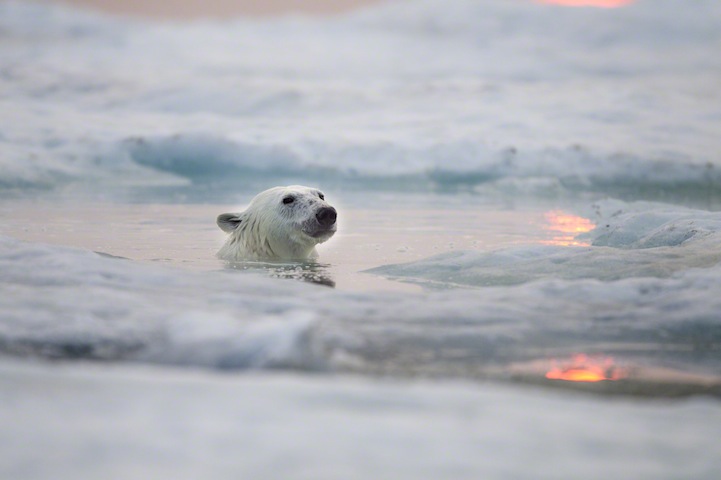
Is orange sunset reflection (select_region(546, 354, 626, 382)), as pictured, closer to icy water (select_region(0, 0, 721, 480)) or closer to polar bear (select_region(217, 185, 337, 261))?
icy water (select_region(0, 0, 721, 480))

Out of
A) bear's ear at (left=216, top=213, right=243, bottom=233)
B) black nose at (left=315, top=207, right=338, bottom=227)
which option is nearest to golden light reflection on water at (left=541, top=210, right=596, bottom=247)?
black nose at (left=315, top=207, right=338, bottom=227)

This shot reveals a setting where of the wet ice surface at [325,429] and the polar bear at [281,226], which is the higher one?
the polar bear at [281,226]

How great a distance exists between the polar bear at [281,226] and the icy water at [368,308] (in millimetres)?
234

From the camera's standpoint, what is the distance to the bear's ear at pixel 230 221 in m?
7.12

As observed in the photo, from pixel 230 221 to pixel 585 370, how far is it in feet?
14.6

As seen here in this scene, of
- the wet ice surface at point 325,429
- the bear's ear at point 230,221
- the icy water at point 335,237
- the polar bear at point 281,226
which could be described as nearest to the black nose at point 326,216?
the polar bear at point 281,226

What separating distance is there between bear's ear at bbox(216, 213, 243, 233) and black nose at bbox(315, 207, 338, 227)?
0.93m

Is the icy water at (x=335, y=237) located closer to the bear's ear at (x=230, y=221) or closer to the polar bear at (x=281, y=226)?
the polar bear at (x=281, y=226)

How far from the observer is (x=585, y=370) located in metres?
3.30

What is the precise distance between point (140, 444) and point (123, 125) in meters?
19.0

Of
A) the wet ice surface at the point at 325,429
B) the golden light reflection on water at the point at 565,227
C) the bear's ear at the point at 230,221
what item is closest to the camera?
the wet ice surface at the point at 325,429

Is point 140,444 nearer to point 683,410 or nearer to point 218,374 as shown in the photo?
point 218,374

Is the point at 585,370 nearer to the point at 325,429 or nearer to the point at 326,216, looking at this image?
the point at 325,429

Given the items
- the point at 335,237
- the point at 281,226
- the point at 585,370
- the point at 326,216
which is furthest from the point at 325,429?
the point at 335,237
